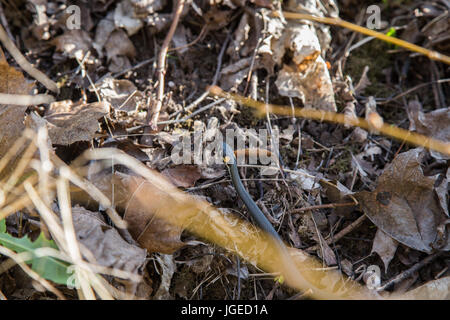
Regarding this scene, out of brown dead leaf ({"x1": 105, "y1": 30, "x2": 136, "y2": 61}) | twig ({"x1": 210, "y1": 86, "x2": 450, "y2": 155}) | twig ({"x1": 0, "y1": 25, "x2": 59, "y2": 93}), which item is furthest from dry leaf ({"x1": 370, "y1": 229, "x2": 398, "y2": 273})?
twig ({"x1": 0, "y1": 25, "x2": 59, "y2": 93})

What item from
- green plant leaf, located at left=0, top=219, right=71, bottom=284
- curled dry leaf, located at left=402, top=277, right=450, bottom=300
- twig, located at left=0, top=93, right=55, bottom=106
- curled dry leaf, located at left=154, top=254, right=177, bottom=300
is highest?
twig, located at left=0, top=93, right=55, bottom=106

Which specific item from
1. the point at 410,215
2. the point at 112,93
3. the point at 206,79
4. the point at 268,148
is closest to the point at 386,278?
the point at 410,215

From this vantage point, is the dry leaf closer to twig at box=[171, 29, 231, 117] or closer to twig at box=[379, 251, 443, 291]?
twig at box=[379, 251, 443, 291]

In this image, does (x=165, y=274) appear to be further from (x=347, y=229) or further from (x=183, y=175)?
(x=347, y=229)

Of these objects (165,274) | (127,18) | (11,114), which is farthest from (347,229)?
(127,18)

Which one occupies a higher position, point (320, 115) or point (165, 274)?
point (320, 115)

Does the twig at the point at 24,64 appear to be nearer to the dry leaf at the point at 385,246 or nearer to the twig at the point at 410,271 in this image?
the dry leaf at the point at 385,246

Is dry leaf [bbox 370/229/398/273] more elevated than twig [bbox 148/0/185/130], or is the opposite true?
twig [bbox 148/0/185/130]
